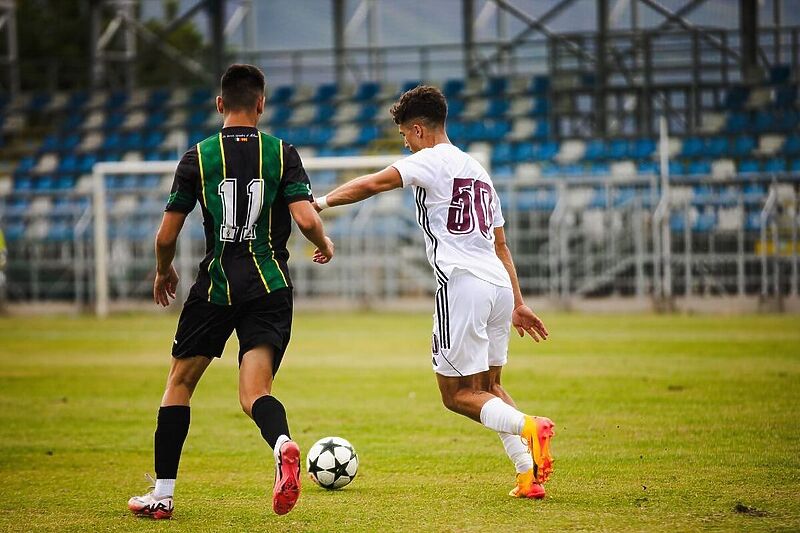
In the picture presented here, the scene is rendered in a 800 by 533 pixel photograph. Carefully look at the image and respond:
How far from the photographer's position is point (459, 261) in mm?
6090

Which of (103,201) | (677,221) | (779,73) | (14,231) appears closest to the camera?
(677,221)

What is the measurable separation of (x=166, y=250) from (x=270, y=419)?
0.97 meters

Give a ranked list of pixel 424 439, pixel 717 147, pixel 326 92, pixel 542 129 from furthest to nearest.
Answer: pixel 326 92 < pixel 542 129 < pixel 717 147 < pixel 424 439

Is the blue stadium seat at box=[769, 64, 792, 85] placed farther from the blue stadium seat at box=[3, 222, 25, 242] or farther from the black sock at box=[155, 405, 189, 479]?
A: the black sock at box=[155, 405, 189, 479]

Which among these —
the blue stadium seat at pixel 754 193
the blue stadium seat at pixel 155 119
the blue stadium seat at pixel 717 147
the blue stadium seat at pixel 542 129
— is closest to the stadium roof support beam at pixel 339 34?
the blue stadium seat at pixel 155 119

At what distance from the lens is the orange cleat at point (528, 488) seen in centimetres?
609

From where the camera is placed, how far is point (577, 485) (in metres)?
6.52

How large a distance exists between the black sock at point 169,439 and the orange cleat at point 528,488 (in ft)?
5.63

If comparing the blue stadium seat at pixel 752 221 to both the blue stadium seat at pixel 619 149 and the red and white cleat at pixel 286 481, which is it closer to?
the blue stadium seat at pixel 619 149

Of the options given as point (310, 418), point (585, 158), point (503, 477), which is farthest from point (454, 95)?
point (503, 477)

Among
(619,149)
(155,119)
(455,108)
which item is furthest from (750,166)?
(155,119)

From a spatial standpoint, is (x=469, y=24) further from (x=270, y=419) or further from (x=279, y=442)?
(x=279, y=442)

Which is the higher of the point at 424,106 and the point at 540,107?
the point at 540,107

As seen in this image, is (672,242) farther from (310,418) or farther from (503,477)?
(503,477)
